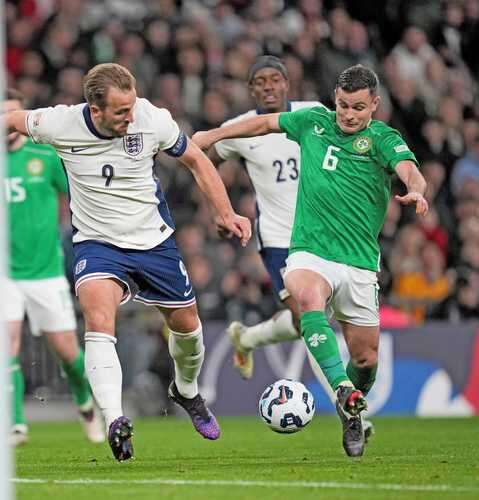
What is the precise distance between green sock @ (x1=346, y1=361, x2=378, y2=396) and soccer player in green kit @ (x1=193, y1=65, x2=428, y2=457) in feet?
0.05

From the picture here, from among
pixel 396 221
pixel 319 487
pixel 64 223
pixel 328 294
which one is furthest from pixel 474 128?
pixel 319 487

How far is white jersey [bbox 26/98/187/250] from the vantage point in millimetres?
8789

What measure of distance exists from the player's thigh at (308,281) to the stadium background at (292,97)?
22.9 feet

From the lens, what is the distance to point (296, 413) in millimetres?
8859

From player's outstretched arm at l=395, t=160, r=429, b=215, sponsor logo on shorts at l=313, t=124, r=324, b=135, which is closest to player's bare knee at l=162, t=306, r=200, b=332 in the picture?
sponsor logo on shorts at l=313, t=124, r=324, b=135

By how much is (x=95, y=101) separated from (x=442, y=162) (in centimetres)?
1153

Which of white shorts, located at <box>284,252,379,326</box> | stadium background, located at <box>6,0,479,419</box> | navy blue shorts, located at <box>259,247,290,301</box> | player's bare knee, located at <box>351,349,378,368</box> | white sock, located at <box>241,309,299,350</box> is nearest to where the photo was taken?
white shorts, located at <box>284,252,379,326</box>

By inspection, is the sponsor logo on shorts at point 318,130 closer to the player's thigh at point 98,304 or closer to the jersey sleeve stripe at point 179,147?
the jersey sleeve stripe at point 179,147

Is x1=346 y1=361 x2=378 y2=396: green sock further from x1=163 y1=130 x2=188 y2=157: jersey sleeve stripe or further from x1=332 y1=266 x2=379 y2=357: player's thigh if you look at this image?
x1=163 y1=130 x2=188 y2=157: jersey sleeve stripe

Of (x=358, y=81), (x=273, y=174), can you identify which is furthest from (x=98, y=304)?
(x=273, y=174)

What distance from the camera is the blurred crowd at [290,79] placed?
17.4 meters

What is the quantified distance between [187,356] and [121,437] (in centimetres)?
180

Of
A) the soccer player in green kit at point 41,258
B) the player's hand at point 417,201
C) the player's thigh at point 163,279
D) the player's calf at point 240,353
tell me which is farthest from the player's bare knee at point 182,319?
the player's calf at point 240,353

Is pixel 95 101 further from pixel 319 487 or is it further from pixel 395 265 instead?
pixel 395 265
